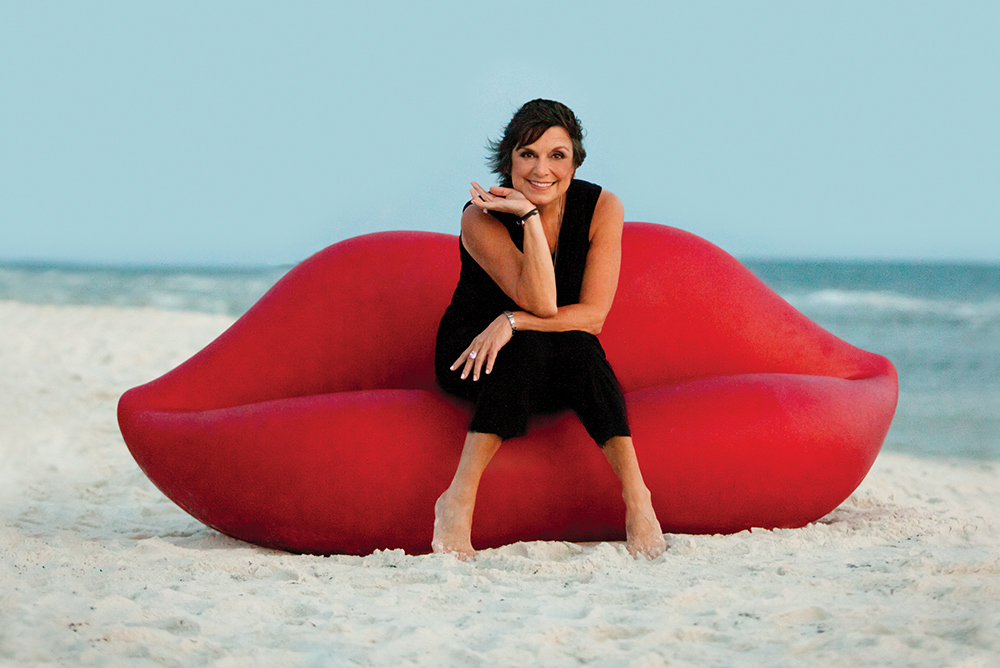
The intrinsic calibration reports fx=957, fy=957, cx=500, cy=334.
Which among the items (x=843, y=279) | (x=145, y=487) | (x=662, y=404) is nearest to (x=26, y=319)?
(x=145, y=487)

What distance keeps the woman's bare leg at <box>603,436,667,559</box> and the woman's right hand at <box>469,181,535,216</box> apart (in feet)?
1.90

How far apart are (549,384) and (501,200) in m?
0.45

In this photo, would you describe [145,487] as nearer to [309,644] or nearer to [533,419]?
[533,419]

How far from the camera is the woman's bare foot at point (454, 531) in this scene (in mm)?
2152

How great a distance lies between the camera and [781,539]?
7.49ft

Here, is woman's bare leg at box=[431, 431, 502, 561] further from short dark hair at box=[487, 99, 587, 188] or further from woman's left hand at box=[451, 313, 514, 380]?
short dark hair at box=[487, 99, 587, 188]

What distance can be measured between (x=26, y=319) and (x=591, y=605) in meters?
9.04

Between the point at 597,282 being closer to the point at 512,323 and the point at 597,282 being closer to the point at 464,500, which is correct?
the point at 512,323

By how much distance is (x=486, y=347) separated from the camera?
2162mm

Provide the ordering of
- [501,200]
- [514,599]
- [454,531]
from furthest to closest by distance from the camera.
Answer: [501,200], [454,531], [514,599]

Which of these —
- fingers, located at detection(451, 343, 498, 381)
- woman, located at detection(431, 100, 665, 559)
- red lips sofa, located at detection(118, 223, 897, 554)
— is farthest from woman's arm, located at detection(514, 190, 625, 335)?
red lips sofa, located at detection(118, 223, 897, 554)

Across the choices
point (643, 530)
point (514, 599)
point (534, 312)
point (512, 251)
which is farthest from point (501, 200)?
point (514, 599)

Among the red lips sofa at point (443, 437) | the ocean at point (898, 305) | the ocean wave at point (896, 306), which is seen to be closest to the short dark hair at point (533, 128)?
the red lips sofa at point (443, 437)

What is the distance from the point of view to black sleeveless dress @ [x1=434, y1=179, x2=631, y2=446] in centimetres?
214
